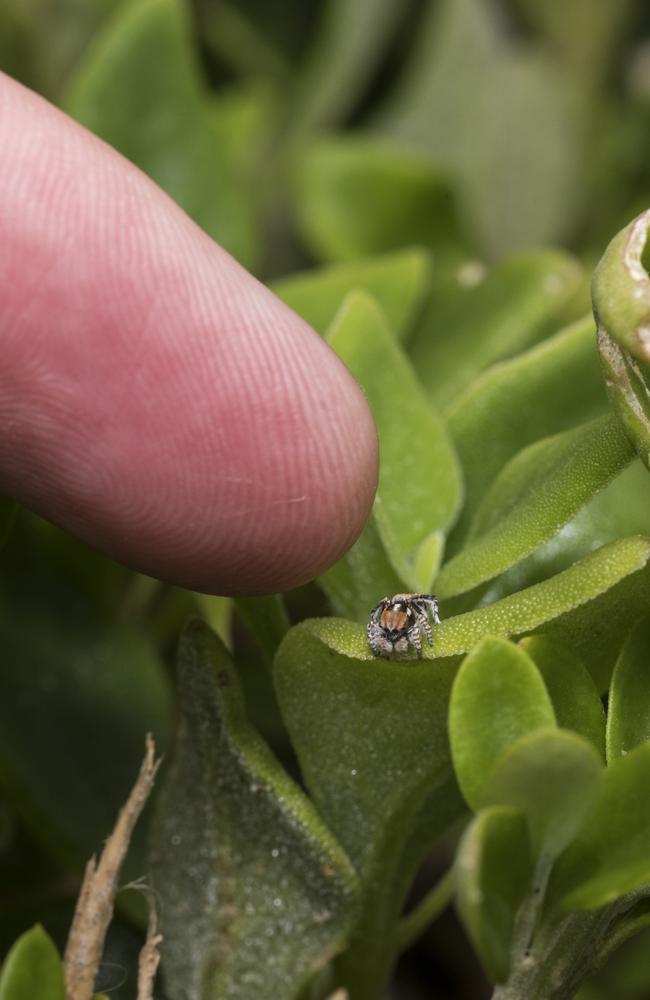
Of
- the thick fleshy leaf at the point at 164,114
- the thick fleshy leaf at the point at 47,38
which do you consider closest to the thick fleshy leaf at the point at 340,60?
the thick fleshy leaf at the point at 47,38

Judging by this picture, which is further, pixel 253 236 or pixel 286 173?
pixel 286 173

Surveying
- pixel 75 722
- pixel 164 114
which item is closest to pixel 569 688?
pixel 75 722

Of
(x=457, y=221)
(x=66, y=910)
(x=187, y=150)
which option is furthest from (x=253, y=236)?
(x=66, y=910)

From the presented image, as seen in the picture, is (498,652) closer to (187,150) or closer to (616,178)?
(187,150)

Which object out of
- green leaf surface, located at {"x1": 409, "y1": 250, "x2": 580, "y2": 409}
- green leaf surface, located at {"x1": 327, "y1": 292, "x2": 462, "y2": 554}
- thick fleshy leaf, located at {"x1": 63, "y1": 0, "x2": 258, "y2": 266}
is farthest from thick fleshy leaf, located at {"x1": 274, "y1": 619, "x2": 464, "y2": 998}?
thick fleshy leaf, located at {"x1": 63, "y1": 0, "x2": 258, "y2": 266}

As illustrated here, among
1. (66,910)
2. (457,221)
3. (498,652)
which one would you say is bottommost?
(66,910)

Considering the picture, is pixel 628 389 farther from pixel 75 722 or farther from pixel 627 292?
pixel 75 722

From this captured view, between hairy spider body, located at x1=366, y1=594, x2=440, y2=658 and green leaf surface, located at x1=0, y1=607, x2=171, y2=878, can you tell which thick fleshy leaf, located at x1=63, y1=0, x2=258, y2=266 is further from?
hairy spider body, located at x1=366, y1=594, x2=440, y2=658
